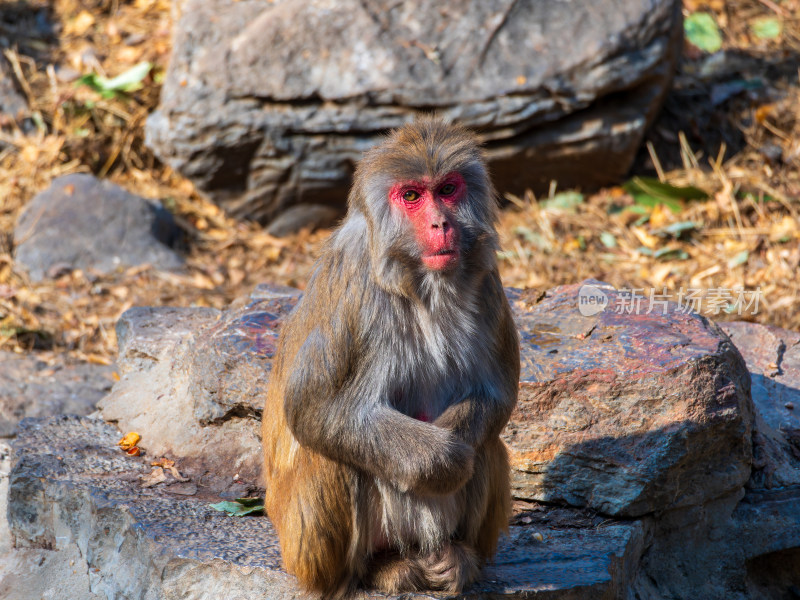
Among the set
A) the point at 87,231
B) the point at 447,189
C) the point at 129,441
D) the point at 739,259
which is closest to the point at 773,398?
the point at 739,259

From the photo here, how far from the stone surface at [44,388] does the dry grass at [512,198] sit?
673mm

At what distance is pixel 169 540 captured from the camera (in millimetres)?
4492

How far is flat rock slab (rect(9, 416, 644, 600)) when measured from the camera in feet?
14.1

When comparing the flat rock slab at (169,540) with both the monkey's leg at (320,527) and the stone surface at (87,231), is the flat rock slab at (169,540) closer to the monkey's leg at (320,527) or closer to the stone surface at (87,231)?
the monkey's leg at (320,527)

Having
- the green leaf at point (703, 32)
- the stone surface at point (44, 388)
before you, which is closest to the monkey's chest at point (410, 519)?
the stone surface at point (44, 388)

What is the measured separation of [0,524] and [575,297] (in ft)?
13.1

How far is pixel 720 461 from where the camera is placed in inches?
211

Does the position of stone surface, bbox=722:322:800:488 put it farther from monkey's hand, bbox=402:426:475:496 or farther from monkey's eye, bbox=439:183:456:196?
monkey's eye, bbox=439:183:456:196

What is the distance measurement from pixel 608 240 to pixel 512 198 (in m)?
1.12

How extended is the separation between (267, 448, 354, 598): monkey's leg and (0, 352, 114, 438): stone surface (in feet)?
11.0

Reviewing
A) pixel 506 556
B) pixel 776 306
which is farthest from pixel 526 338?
pixel 776 306

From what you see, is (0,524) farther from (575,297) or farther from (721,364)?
(721,364)

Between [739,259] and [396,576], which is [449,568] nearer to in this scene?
[396,576]

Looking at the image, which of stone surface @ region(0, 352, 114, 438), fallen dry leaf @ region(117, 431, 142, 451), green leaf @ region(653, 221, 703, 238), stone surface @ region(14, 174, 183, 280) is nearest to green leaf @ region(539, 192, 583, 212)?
green leaf @ region(653, 221, 703, 238)
